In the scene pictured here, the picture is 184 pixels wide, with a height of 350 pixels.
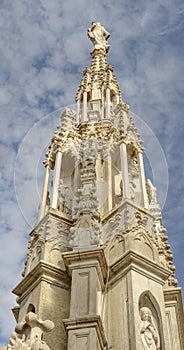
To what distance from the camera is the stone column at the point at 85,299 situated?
9789 millimetres

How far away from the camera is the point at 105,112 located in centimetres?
1864

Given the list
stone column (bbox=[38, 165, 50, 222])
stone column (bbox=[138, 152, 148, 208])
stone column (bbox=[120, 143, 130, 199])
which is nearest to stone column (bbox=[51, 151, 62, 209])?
stone column (bbox=[38, 165, 50, 222])

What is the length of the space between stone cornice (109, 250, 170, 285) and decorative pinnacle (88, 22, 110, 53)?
13.8m

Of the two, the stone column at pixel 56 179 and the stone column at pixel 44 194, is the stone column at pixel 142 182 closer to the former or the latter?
the stone column at pixel 56 179

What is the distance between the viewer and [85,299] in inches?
418

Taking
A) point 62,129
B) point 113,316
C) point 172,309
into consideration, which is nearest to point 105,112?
point 62,129

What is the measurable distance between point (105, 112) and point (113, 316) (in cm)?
903

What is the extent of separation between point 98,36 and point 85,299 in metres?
16.8

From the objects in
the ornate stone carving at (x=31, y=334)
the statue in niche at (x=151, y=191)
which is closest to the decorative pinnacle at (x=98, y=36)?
the statue in niche at (x=151, y=191)

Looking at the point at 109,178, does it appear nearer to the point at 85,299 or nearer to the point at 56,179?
the point at 56,179

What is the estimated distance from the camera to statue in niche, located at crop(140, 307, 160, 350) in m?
10.4

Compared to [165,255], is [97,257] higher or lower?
lower

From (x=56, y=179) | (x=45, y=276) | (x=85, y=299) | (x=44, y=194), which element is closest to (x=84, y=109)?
Answer: (x=56, y=179)

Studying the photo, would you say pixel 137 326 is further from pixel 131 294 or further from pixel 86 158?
pixel 86 158
